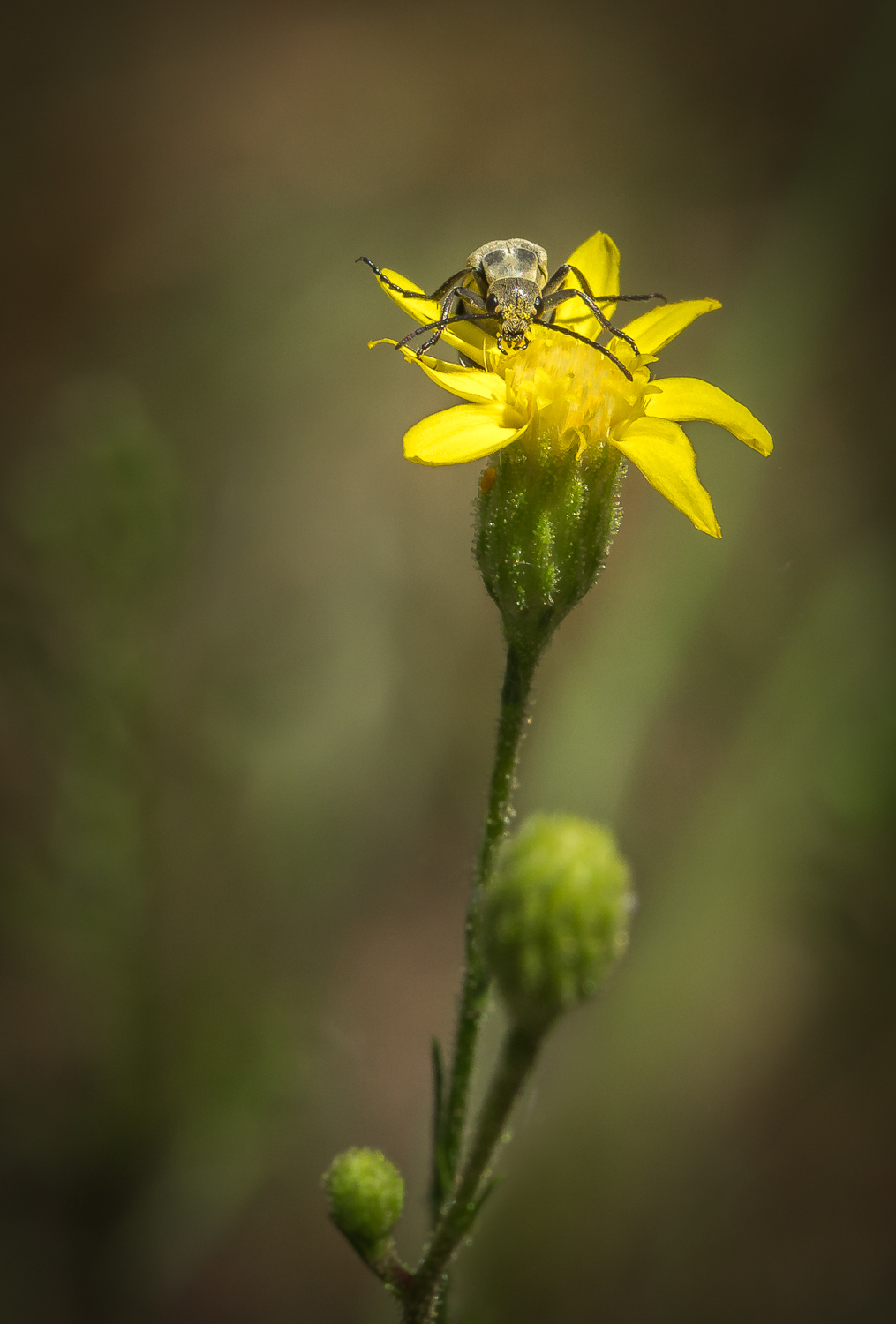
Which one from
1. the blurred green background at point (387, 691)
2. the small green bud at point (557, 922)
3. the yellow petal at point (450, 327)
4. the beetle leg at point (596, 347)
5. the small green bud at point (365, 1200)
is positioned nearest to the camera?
the small green bud at point (557, 922)

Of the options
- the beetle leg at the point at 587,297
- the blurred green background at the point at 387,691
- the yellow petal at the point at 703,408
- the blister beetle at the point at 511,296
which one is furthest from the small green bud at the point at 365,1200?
the blurred green background at the point at 387,691

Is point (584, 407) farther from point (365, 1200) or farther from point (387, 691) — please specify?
point (387, 691)

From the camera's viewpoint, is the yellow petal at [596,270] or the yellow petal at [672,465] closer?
the yellow petal at [672,465]

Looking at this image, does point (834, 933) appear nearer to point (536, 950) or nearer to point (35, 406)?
point (536, 950)

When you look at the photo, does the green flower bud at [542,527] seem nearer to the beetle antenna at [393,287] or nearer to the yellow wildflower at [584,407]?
the yellow wildflower at [584,407]

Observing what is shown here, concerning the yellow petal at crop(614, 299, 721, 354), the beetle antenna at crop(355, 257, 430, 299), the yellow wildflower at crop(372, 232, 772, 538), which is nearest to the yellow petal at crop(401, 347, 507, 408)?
the yellow wildflower at crop(372, 232, 772, 538)

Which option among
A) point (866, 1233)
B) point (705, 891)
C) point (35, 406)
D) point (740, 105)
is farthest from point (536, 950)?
point (740, 105)

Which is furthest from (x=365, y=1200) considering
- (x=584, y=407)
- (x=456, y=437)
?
(x=584, y=407)
